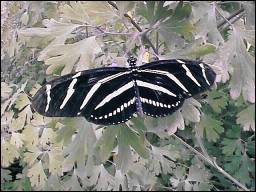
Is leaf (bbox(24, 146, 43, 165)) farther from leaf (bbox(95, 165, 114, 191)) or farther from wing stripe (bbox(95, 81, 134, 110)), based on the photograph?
wing stripe (bbox(95, 81, 134, 110))

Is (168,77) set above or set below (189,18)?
below

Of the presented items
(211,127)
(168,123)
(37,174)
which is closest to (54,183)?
(37,174)

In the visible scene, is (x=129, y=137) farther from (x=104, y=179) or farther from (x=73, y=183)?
(x=73, y=183)

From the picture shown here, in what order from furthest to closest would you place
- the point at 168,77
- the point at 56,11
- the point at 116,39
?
the point at 116,39 → the point at 56,11 → the point at 168,77

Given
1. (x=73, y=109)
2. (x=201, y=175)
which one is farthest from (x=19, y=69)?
(x=73, y=109)

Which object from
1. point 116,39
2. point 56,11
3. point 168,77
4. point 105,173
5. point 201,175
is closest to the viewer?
point 168,77

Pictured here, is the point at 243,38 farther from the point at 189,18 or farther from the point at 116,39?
the point at 116,39
